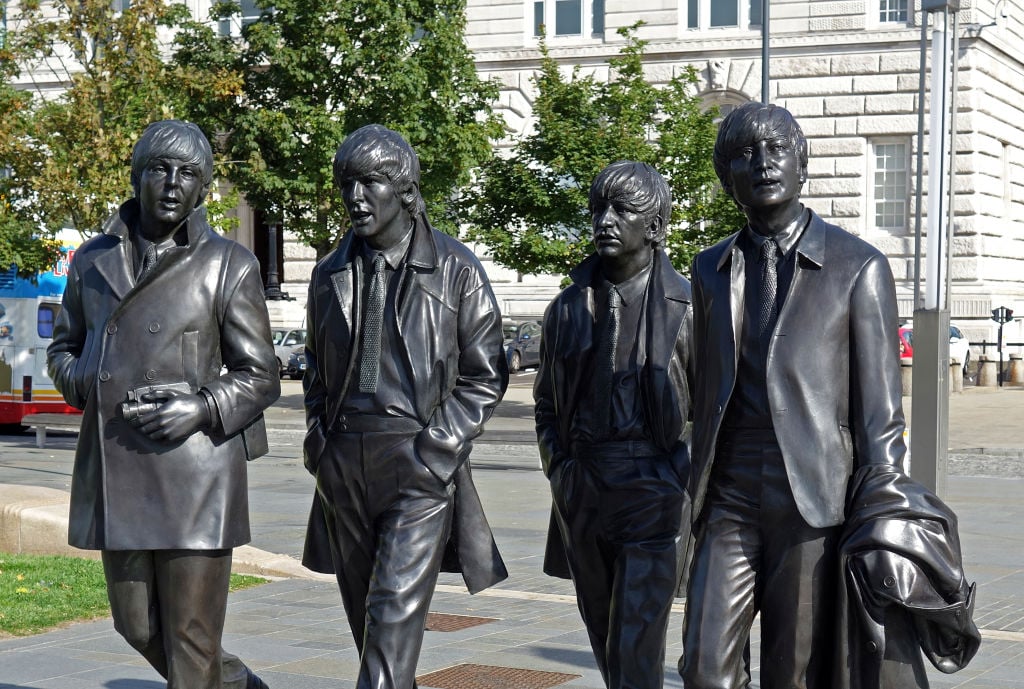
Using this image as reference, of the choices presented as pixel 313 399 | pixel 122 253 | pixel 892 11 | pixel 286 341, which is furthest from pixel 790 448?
pixel 286 341

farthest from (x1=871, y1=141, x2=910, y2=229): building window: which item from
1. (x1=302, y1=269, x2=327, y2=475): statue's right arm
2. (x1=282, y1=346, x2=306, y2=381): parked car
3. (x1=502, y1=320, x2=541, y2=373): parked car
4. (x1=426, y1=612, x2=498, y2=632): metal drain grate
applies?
(x1=302, y1=269, x2=327, y2=475): statue's right arm

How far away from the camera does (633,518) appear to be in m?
5.69

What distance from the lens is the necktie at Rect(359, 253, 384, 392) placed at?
547 cm

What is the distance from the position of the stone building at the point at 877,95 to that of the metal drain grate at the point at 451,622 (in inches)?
1042

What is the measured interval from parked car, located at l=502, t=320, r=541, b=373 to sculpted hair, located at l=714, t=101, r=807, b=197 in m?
30.7

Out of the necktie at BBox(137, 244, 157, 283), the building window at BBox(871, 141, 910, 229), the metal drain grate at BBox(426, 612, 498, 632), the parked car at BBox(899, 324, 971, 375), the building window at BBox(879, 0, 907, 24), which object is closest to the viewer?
the necktie at BBox(137, 244, 157, 283)

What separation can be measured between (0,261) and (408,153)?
18.1 metres

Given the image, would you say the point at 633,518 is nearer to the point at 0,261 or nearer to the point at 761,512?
the point at 761,512

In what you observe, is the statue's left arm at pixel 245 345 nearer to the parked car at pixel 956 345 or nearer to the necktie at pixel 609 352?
the necktie at pixel 609 352

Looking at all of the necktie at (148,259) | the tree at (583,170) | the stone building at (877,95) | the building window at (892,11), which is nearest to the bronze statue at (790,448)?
the necktie at (148,259)

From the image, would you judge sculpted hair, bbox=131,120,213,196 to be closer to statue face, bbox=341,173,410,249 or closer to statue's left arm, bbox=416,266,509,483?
statue face, bbox=341,173,410,249

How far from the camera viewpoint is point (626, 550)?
5699 millimetres

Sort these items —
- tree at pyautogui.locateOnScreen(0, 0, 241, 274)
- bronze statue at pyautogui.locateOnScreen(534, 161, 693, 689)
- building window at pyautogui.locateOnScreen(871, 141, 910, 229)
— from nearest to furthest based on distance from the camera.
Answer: bronze statue at pyautogui.locateOnScreen(534, 161, 693, 689), tree at pyautogui.locateOnScreen(0, 0, 241, 274), building window at pyautogui.locateOnScreen(871, 141, 910, 229)

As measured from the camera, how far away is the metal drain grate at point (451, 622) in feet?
27.5
